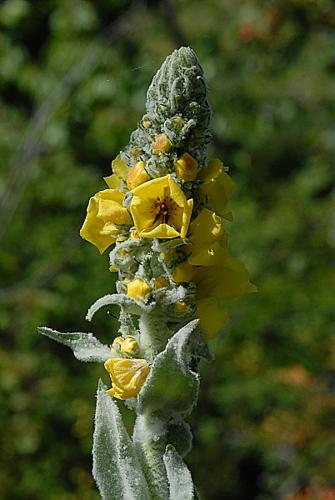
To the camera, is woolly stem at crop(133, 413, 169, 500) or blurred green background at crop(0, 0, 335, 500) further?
blurred green background at crop(0, 0, 335, 500)

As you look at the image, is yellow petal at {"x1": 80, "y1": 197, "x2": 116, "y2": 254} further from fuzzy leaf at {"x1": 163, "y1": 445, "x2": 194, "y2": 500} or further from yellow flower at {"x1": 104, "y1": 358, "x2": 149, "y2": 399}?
fuzzy leaf at {"x1": 163, "y1": 445, "x2": 194, "y2": 500}


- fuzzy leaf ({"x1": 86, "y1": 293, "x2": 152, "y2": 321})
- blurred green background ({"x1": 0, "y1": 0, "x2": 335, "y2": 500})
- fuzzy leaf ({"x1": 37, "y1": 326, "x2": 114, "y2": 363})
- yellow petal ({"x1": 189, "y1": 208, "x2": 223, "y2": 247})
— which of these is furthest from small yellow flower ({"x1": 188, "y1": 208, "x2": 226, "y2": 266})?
blurred green background ({"x1": 0, "y1": 0, "x2": 335, "y2": 500})

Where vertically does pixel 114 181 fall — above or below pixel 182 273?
above

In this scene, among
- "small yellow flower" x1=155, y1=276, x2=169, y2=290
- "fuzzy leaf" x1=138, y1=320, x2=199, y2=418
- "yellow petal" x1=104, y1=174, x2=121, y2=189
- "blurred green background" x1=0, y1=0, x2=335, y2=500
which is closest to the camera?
"fuzzy leaf" x1=138, y1=320, x2=199, y2=418

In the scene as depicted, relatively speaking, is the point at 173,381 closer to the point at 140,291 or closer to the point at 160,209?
the point at 140,291

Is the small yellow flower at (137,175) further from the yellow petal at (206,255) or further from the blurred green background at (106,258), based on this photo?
the blurred green background at (106,258)

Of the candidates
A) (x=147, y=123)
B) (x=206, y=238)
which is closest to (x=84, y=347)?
(x=206, y=238)

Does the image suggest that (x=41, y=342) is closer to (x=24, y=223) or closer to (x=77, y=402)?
(x=77, y=402)
